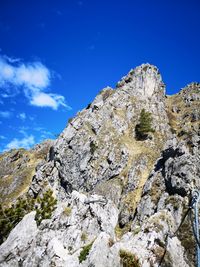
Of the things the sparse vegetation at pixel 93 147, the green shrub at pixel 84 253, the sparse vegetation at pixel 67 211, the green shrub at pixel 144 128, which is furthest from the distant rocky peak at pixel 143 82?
the green shrub at pixel 84 253

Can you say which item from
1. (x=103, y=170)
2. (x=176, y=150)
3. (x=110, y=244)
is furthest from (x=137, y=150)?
(x=110, y=244)

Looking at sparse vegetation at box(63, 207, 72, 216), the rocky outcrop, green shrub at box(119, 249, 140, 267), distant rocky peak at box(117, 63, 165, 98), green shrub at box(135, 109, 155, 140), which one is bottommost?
green shrub at box(119, 249, 140, 267)

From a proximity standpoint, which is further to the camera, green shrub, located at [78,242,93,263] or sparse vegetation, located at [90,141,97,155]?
sparse vegetation, located at [90,141,97,155]

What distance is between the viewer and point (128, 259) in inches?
1049

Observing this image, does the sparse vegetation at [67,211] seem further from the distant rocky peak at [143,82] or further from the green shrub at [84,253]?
the distant rocky peak at [143,82]

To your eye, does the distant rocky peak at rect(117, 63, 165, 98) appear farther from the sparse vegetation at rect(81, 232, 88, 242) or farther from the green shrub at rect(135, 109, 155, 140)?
the sparse vegetation at rect(81, 232, 88, 242)

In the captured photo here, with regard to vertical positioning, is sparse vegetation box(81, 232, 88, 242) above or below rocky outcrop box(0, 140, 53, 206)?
below

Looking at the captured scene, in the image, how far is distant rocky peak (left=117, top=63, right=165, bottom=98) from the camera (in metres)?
120

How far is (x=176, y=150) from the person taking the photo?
65.1 metres

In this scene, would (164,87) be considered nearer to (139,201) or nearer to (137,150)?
(137,150)

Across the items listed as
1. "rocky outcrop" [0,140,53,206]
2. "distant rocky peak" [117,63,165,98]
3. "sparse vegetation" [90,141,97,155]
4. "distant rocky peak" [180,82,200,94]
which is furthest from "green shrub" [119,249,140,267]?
"distant rocky peak" [180,82,200,94]

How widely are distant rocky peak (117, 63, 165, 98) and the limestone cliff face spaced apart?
0.47 m

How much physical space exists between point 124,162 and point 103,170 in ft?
22.0

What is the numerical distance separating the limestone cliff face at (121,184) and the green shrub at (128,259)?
204 mm
